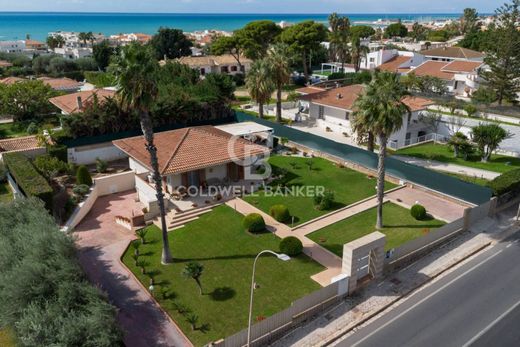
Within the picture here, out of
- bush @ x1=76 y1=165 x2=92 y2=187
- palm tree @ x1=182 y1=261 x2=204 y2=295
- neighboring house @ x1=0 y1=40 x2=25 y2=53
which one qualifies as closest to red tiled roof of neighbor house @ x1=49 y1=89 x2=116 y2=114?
bush @ x1=76 y1=165 x2=92 y2=187

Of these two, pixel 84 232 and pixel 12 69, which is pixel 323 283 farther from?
pixel 12 69

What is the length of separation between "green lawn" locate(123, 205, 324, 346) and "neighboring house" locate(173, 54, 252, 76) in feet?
209

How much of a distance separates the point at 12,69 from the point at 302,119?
69.0 m

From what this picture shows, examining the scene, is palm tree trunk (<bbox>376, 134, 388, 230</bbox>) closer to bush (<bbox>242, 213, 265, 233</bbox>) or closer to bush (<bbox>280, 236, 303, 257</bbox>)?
bush (<bbox>280, 236, 303, 257</bbox>)

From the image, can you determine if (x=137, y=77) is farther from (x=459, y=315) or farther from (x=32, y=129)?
(x=32, y=129)

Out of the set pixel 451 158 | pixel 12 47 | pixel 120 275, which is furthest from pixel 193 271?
pixel 12 47

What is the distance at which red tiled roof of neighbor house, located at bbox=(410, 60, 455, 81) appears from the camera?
75.5 metres

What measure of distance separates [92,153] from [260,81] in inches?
822

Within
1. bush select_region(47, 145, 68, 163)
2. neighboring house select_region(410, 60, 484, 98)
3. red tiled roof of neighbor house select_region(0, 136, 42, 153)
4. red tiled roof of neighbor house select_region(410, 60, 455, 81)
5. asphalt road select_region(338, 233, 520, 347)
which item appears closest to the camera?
asphalt road select_region(338, 233, 520, 347)

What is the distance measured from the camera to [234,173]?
3569cm

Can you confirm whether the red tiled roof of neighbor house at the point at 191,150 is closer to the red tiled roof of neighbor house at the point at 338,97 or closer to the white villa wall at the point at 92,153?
the white villa wall at the point at 92,153

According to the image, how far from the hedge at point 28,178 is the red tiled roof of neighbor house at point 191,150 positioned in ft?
22.7

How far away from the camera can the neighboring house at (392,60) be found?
8794 cm

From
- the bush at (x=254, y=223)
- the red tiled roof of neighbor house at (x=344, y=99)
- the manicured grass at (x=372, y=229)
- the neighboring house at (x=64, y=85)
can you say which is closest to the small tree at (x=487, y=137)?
the red tiled roof of neighbor house at (x=344, y=99)
